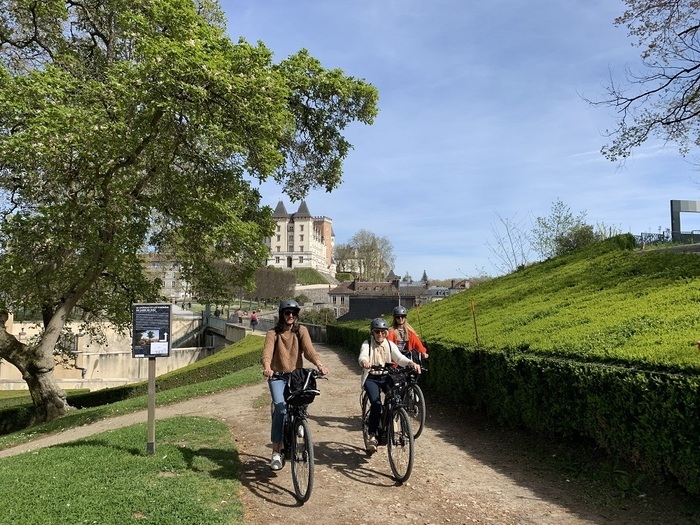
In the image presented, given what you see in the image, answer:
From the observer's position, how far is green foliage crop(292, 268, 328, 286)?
125875 millimetres

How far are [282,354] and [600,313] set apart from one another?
543 centimetres

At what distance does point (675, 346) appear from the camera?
5.26 m

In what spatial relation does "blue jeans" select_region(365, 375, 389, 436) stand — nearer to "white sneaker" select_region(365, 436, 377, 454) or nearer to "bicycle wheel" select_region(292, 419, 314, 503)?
"white sneaker" select_region(365, 436, 377, 454)

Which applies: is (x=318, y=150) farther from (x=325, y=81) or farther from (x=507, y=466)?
(x=507, y=466)

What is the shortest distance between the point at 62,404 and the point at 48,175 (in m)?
7.14

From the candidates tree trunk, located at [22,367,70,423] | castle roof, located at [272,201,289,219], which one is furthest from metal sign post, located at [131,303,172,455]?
castle roof, located at [272,201,289,219]

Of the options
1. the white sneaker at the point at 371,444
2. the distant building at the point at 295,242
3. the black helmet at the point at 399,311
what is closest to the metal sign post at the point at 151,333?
the white sneaker at the point at 371,444

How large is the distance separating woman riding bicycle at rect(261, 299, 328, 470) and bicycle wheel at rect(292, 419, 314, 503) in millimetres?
331

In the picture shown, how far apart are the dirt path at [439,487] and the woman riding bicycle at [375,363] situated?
45 cm

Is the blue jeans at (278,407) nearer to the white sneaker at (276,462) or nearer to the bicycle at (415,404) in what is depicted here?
the white sneaker at (276,462)

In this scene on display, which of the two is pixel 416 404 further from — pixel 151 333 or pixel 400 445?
pixel 151 333

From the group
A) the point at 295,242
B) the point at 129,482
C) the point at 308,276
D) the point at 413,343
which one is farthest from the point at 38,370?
the point at 295,242

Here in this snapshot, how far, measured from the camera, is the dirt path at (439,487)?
4609 millimetres

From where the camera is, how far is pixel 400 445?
5.50 meters
